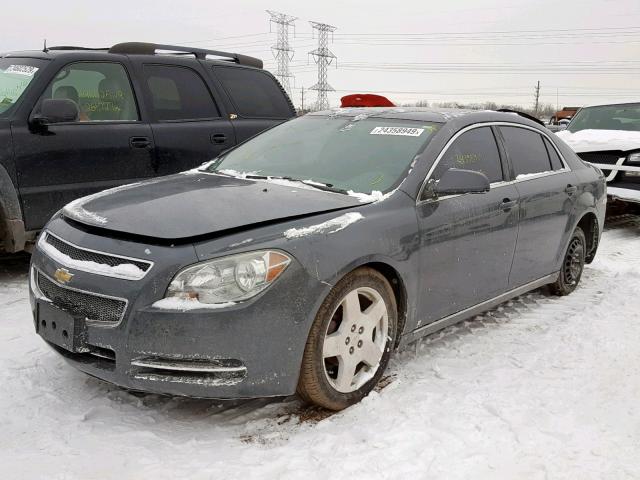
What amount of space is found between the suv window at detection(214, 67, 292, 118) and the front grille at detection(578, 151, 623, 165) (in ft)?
15.0

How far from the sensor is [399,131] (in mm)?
4020

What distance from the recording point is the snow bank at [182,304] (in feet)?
8.79

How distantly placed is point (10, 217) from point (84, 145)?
818 millimetres

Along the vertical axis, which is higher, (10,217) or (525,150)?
(525,150)

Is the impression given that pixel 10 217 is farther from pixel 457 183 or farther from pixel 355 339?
pixel 457 183

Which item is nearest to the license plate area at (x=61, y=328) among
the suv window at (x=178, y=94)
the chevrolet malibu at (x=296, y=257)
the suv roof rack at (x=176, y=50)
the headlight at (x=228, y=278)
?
the chevrolet malibu at (x=296, y=257)

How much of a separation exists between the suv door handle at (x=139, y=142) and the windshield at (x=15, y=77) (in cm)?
90

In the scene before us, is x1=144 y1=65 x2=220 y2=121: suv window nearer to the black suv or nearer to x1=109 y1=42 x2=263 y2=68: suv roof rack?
the black suv

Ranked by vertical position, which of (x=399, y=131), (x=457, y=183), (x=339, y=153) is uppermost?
(x=399, y=131)

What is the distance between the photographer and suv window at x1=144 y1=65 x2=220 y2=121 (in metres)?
5.73

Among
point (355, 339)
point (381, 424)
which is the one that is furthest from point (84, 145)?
point (381, 424)

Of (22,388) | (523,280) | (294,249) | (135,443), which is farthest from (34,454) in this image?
(523,280)

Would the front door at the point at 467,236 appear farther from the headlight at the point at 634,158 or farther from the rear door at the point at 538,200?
the headlight at the point at 634,158

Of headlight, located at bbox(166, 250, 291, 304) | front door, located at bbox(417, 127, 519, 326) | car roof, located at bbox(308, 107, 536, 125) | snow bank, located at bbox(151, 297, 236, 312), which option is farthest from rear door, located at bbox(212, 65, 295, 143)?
snow bank, located at bbox(151, 297, 236, 312)
